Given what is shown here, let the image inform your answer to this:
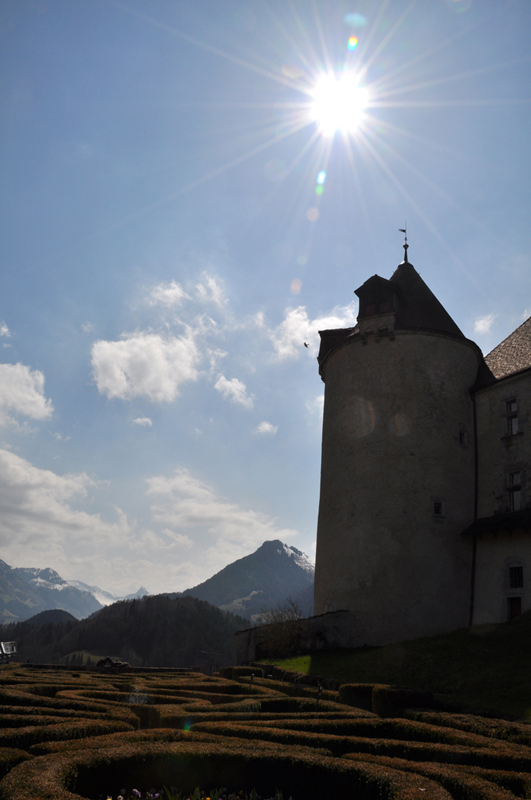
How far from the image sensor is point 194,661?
17488 cm

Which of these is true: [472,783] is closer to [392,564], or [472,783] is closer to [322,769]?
[322,769]

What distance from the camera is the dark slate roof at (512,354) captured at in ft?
108

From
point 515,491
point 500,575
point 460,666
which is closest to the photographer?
point 460,666

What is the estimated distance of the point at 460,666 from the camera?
1928 centimetres

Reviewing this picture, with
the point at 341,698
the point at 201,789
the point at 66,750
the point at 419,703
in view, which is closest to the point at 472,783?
the point at 201,789

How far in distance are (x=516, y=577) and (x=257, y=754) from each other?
82.2 feet

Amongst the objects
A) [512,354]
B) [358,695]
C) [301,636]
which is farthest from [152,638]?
[358,695]

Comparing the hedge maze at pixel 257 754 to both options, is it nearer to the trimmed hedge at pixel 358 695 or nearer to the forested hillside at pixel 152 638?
the trimmed hedge at pixel 358 695

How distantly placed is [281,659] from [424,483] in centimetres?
1215

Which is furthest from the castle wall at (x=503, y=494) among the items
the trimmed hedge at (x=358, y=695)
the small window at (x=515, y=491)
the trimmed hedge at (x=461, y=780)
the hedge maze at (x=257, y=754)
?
the trimmed hedge at (x=461, y=780)

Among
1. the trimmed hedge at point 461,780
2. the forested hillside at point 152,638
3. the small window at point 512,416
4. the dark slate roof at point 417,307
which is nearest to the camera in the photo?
the trimmed hedge at point 461,780

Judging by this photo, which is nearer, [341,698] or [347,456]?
[341,698]

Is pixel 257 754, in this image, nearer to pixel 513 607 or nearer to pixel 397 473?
pixel 513 607

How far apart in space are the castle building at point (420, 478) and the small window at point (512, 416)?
0.07 meters
